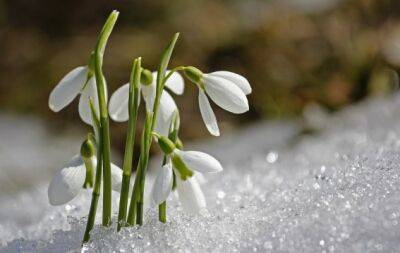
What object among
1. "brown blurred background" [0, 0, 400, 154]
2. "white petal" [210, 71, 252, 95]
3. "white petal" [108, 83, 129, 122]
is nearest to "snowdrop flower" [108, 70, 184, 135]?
"white petal" [108, 83, 129, 122]

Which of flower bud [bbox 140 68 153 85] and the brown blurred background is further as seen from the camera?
the brown blurred background

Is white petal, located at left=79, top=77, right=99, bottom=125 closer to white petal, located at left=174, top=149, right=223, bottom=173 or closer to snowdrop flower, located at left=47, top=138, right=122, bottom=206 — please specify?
snowdrop flower, located at left=47, top=138, right=122, bottom=206

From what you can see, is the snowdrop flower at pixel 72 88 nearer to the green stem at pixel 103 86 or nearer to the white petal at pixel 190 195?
the green stem at pixel 103 86

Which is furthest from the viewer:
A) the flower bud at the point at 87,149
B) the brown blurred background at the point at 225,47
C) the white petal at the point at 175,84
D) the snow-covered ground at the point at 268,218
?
the brown blurred background at the point at 225,47

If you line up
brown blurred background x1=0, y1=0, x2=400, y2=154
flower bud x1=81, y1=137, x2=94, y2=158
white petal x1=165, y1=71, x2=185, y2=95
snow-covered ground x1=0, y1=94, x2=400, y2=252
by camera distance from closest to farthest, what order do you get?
snow-covered ground x1=0, y1=94, x2=400, y2=252 → flower bud x1=81, y1=137, x2=94, y2=158 → white petal x1=165, y1=71, x2=185, y2=95 → brown blurred background x1=0, y1=0, x2=400, y2=154

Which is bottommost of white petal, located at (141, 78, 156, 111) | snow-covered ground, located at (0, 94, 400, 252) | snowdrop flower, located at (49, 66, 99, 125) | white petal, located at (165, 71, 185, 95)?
snow-covered ground, located at (0, 94, 400, 252)

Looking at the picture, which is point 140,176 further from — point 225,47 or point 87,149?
point 225,47

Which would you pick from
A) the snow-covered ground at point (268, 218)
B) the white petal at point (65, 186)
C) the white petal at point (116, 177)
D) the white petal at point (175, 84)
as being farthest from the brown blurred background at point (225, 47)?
the white petal at point (65, 186)

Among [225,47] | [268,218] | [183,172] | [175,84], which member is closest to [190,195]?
[183,172]
